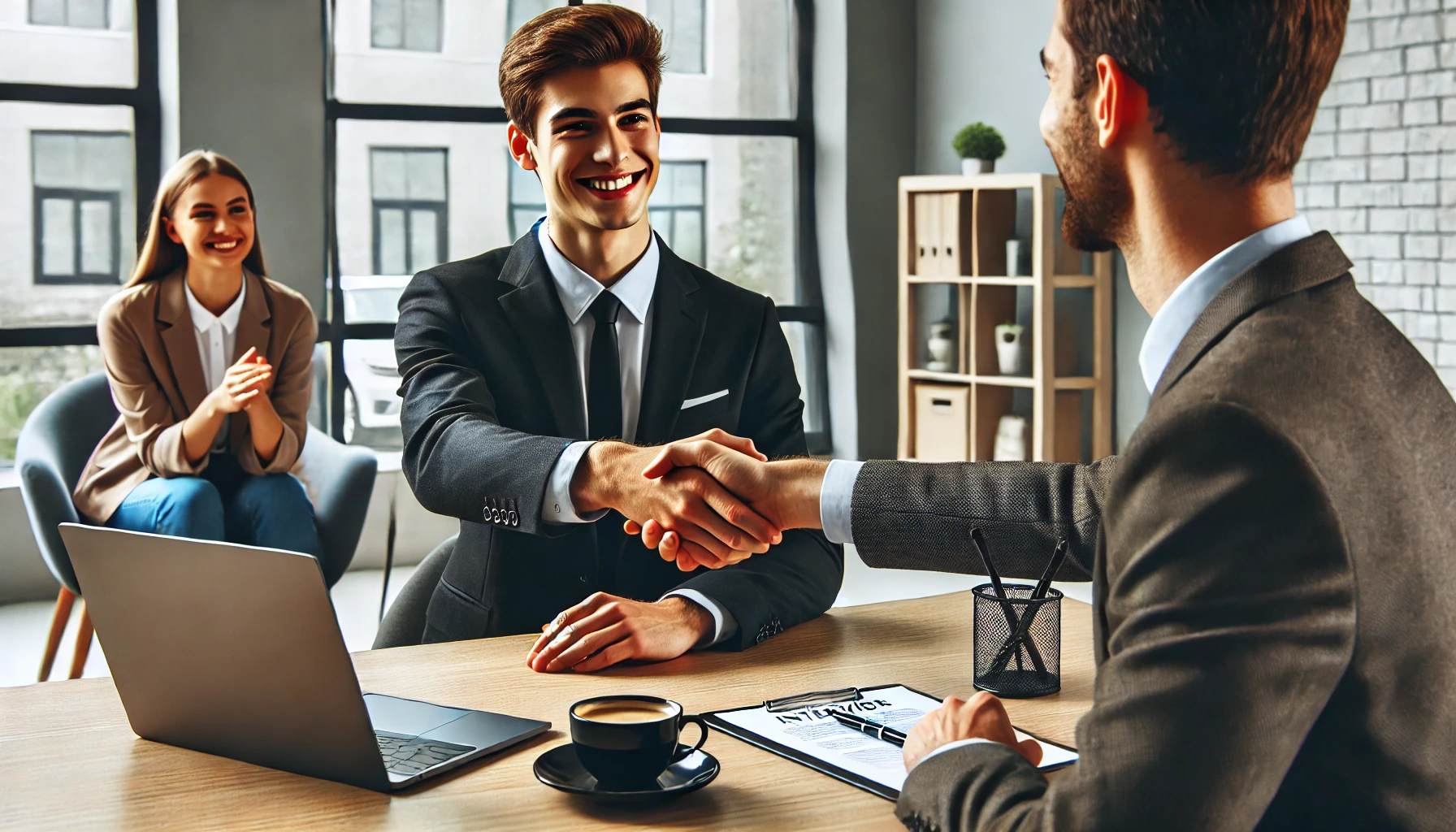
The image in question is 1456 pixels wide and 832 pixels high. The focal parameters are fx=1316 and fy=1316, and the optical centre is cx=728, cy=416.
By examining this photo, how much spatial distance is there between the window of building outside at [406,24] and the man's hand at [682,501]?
A: 4189mm

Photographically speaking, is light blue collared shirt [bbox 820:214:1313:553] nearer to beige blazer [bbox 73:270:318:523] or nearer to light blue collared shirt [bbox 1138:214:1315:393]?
light blue collared shirt [bbox 1138:214:1315:393]

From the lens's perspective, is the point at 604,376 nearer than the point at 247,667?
No

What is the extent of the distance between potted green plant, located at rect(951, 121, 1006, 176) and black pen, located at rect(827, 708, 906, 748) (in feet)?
14.6

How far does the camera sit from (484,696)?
141 cm

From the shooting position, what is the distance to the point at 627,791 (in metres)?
1.10

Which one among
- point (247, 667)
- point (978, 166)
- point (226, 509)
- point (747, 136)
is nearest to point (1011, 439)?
point (978, 166)

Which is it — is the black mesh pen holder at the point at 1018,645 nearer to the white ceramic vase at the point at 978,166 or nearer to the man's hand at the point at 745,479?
the man's hand at the point at 745,479

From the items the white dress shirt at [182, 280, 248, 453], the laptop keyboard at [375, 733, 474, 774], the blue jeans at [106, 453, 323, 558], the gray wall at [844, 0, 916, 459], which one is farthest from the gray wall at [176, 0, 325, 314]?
the laptop keyboard at [375, 733, 474, 774]

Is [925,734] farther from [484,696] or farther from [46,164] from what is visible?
[46,164]

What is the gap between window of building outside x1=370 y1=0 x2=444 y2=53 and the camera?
5418 mm

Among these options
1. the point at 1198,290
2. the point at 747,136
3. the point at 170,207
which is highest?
the point at 747,136

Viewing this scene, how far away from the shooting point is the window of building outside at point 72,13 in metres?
4.89

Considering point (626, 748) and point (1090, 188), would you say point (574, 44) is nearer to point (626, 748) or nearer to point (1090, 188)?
point (1090, 188)

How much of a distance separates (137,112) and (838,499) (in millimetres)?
4452
